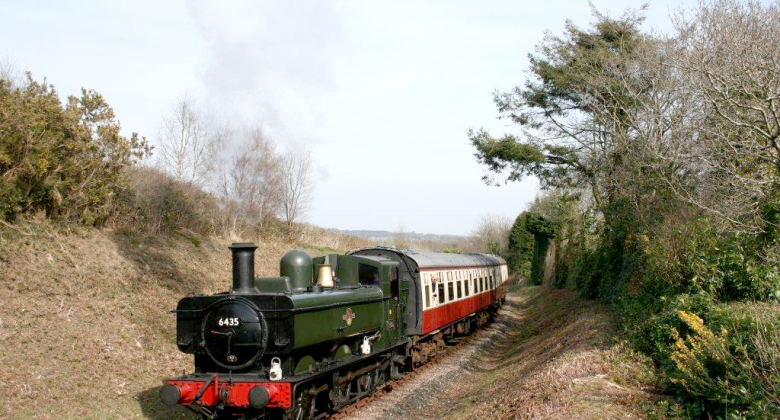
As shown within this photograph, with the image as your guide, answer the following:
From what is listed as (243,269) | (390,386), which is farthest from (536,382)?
(243,269)

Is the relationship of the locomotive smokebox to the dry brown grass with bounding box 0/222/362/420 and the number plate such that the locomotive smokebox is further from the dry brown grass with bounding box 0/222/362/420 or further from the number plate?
the dry brown grass with bounding box 0/222/362/420

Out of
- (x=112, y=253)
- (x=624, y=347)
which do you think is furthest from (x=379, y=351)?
(x=112, y=253)

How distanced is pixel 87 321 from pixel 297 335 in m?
6.61

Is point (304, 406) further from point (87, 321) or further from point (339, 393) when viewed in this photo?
point (87, 321)

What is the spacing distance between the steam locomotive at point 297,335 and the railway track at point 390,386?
15 centimetres

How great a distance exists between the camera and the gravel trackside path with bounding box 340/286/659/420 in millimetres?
8562

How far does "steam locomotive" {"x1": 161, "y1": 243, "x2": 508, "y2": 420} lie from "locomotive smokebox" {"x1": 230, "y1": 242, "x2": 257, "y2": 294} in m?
0.01

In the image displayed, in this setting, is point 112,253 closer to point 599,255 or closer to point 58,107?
point 58,107

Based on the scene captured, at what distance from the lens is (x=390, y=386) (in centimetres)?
1308

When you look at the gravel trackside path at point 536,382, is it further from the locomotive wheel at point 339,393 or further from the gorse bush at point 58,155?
the gorse bush at point 58,155

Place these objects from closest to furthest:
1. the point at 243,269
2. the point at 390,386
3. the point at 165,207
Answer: the point at 243,269 → the point at 390,386 → the point at 165,207

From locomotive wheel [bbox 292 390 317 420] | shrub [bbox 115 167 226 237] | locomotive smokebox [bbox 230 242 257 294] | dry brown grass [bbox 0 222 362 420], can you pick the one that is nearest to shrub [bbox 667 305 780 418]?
locomotive wheel [bbox 292 390 317 420]

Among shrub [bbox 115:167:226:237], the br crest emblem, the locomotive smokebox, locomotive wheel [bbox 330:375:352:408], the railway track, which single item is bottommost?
the railway track

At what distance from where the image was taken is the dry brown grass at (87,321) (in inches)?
405
